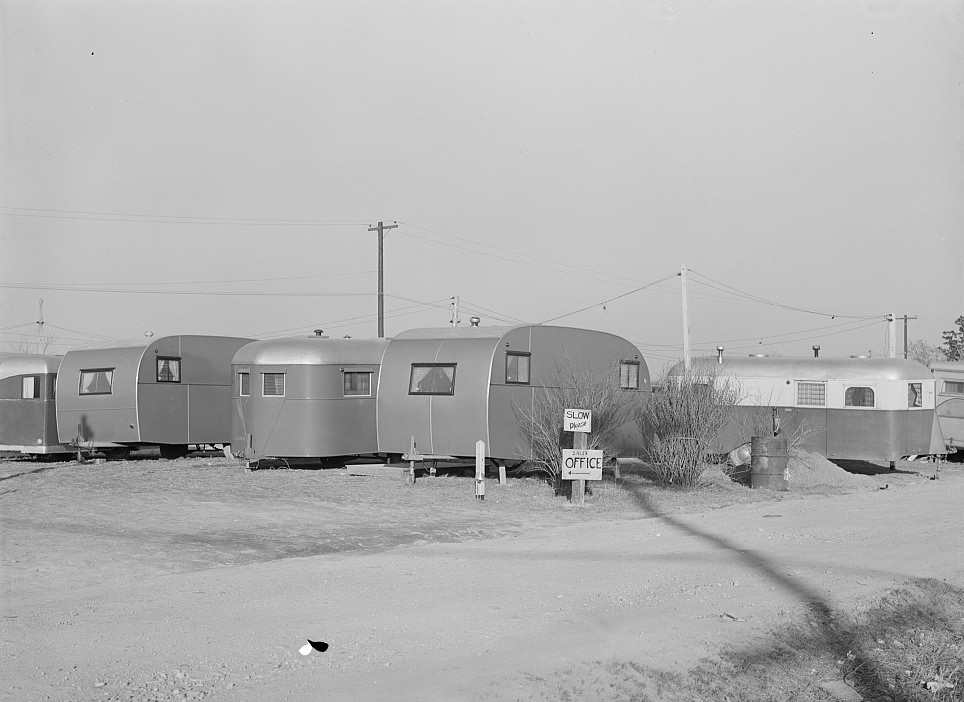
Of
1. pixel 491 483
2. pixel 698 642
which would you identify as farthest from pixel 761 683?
pixel 491 483

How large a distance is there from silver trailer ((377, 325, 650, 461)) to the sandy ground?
5.23 feet

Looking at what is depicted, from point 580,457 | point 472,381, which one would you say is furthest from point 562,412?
point 580,457

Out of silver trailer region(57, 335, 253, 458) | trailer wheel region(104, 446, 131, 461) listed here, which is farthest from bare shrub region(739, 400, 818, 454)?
trailer wheel region(104, 446, 131, 461)

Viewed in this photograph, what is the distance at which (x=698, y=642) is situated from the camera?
806 cm

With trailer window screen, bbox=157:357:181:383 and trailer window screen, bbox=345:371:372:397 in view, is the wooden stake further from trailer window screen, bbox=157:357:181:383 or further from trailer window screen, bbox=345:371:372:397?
trailer window screen, bbox=157:357:181:383

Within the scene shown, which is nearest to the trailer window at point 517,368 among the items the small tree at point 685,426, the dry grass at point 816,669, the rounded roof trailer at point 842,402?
the small tree at point 685,426

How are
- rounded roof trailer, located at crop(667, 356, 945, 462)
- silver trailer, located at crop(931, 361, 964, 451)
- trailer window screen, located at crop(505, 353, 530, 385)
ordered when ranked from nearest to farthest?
1. trailer window screen, located at crop(505, 353, 530, 385)
2. rounded roof trailer, located at crop(667, 356, 945, 462)
3. silver trailer, located at crop(931, 361, 964, 451)

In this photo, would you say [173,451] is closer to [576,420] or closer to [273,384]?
[273,384]

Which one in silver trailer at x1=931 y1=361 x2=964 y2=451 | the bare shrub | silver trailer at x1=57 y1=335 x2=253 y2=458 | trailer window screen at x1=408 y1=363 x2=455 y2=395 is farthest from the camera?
silver trailer at x1=931 y1=361 x2=964 y2=451

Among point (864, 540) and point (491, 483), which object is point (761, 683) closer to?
point (864, 540)

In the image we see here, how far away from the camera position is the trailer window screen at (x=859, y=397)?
25.6 meters

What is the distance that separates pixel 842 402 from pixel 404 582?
18381 mm

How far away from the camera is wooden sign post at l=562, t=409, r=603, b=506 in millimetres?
17731

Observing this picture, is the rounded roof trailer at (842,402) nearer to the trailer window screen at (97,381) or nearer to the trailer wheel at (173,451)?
the trailer wheel at (173,451)
